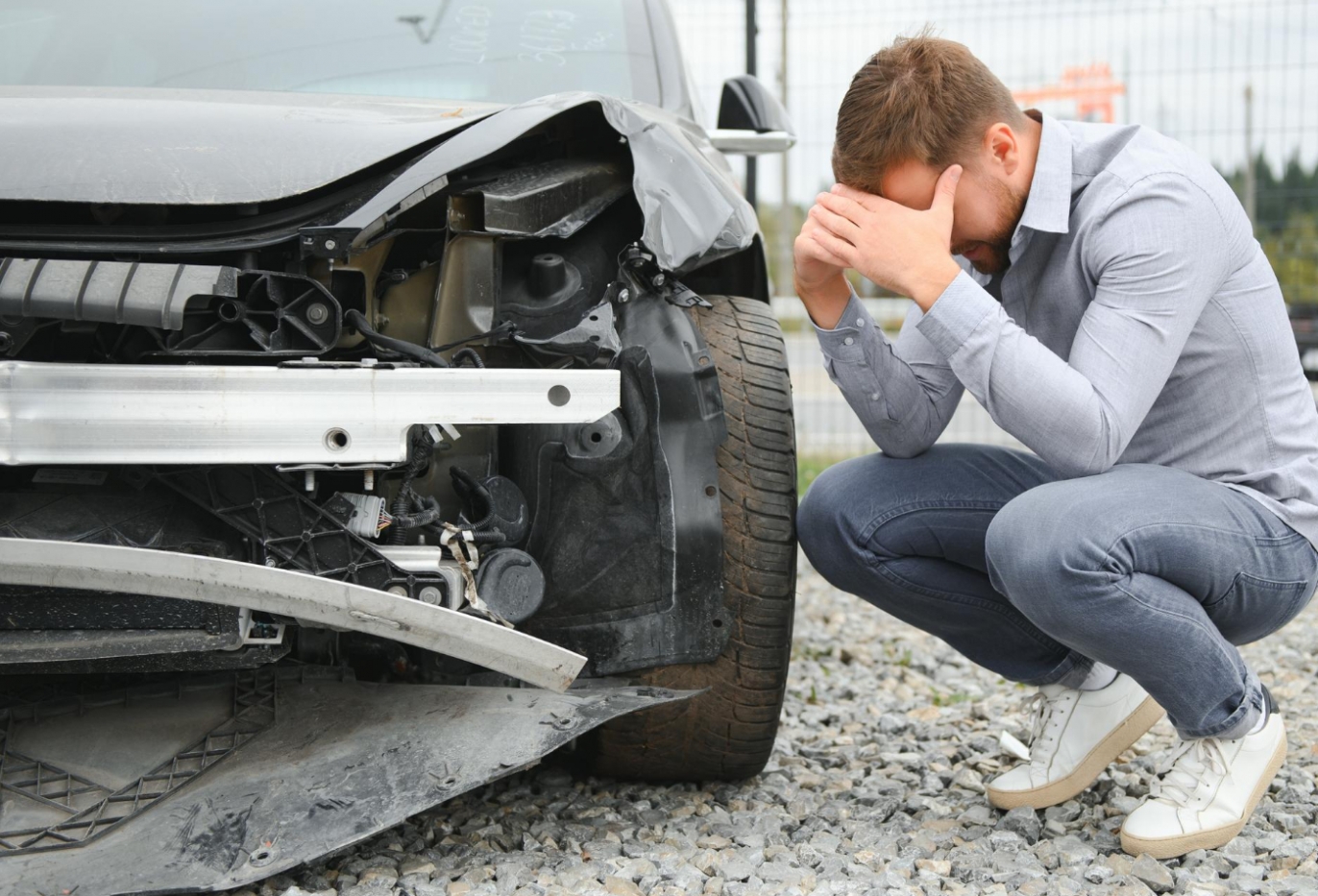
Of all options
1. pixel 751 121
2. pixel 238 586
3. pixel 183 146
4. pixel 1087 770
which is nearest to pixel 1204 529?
pixel 1087 770

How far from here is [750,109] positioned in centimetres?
346

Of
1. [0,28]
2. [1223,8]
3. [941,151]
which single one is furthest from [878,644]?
[1223,8]

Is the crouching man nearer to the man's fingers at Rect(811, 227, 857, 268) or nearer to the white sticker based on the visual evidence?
the man's fingers at Rect(811, 227, 857, 268)

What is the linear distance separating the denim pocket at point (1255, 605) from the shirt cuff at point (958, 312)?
0.58m

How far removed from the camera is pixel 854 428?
25.0ft

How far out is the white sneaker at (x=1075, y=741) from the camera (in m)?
2.37

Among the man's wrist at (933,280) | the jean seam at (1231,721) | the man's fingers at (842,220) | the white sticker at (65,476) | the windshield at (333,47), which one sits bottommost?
the jean seam at (1231,721)

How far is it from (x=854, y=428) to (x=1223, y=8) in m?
2.90

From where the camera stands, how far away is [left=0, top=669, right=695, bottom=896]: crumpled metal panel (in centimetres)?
190

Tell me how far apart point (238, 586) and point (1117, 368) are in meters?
1.32

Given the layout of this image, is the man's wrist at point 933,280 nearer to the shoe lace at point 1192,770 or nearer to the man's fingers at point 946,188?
the man's fingers at point 946,188

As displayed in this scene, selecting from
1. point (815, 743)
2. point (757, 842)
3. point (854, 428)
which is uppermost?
point (757, 842)

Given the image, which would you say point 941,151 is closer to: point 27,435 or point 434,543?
point 434,543

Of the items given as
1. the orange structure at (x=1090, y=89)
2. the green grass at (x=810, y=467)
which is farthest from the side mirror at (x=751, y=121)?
the orange structure at (x=1090, y=89)
